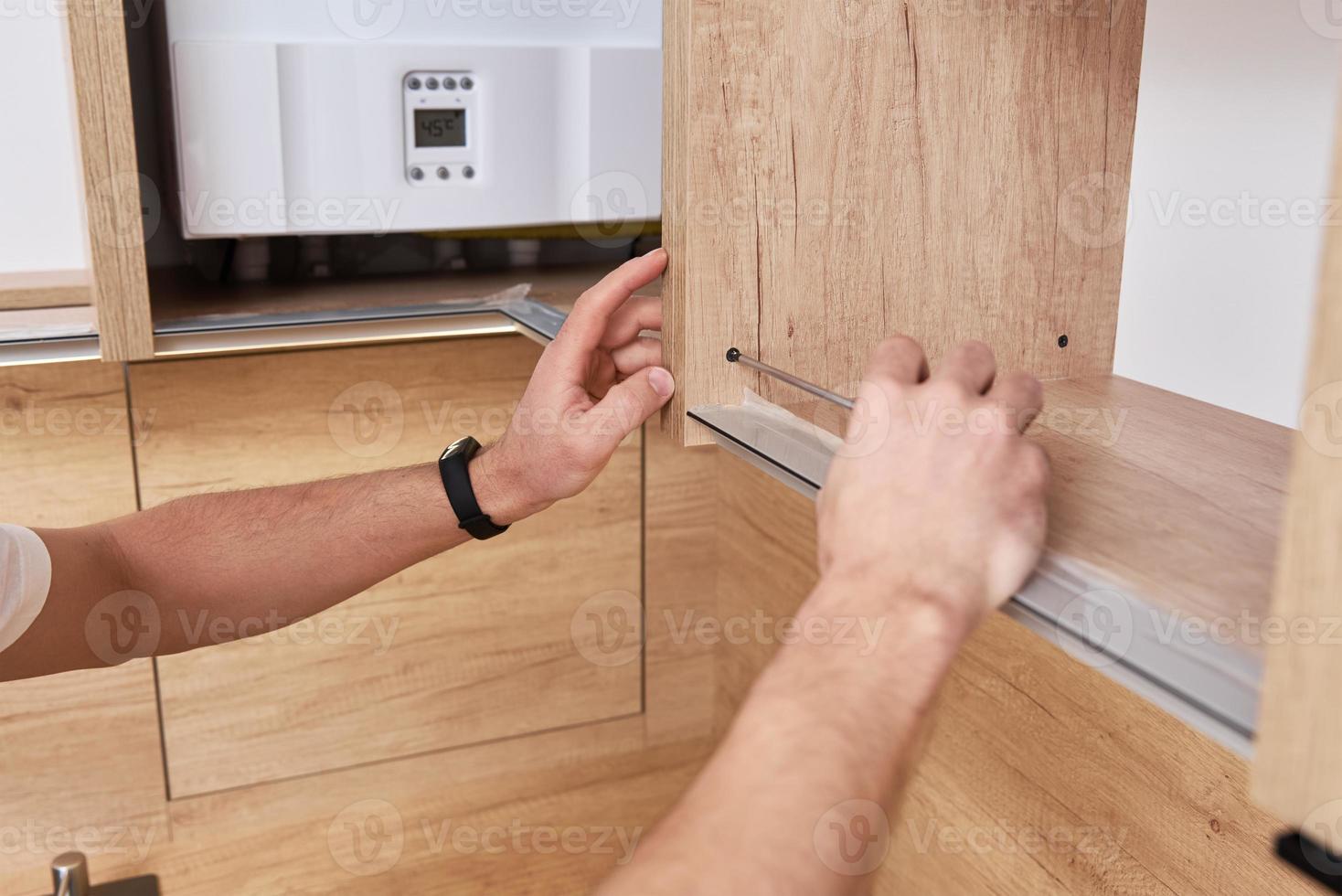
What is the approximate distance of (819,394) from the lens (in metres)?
0.59

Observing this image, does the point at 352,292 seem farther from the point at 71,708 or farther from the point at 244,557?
the point at 71,708

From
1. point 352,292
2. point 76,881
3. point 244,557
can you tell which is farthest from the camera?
point 76,881

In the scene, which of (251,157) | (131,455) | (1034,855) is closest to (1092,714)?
(1034,855)

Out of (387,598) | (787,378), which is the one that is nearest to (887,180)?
(787,378)

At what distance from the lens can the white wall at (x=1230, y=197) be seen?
64 cm

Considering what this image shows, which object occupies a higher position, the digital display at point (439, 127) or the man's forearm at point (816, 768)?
the digital display at point (439, 127)

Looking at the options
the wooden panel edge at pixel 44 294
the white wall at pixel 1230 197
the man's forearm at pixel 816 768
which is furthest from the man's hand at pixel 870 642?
the wooden panel edge at pixel 44 294

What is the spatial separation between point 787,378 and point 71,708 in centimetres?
85

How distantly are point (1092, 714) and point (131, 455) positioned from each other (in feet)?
2.86

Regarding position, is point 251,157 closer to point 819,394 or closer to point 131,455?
point 131,455

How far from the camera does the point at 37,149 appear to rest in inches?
41.5

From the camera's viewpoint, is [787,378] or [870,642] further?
[787,378]

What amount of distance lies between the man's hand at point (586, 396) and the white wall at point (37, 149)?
50 centimetres

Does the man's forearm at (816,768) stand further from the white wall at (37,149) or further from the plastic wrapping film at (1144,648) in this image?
the white wall at (37,149)
